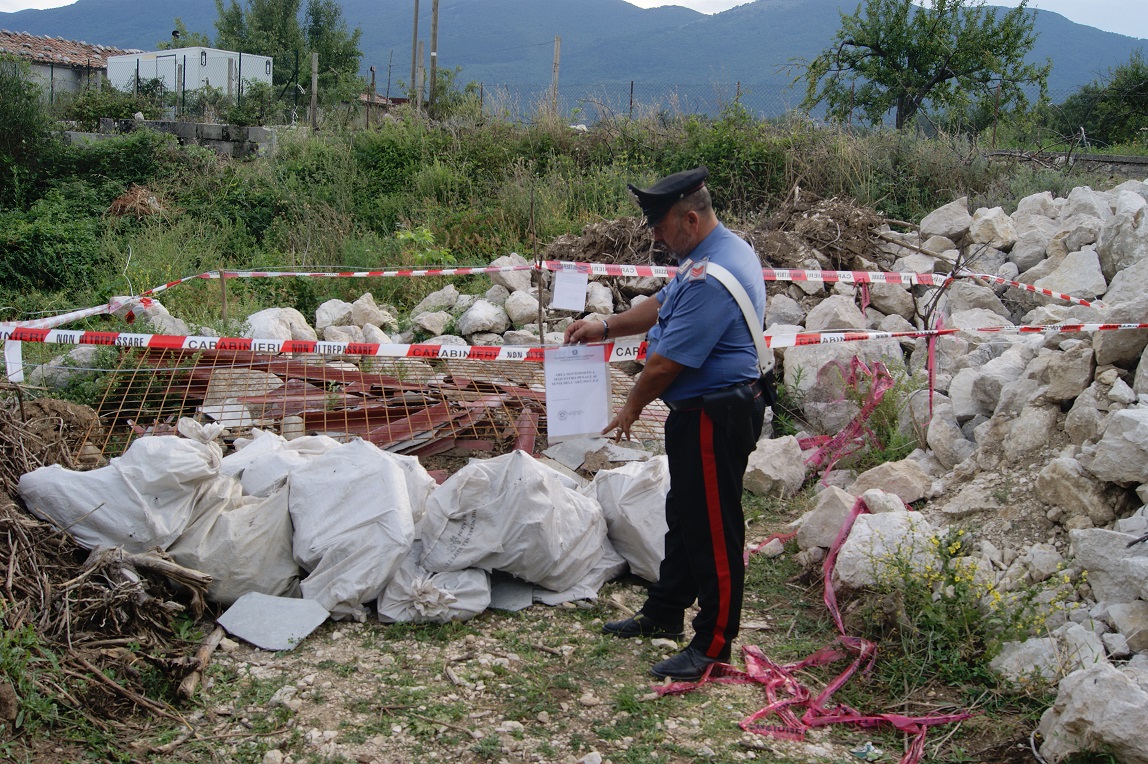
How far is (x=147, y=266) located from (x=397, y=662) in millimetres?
8231

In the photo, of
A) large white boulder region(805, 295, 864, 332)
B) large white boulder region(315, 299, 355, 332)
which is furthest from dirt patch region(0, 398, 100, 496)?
large white boulder region(805, 295, 864, 332)

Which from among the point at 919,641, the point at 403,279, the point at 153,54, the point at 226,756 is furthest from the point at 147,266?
the point at 153,54

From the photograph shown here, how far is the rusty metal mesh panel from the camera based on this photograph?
18.0 ft

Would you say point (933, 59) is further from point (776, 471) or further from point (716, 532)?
point (716, 532)

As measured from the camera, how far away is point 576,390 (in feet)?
12.6

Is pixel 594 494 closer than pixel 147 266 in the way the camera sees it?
Yes

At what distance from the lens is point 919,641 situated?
11.2ft

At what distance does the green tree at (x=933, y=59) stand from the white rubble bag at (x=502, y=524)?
60.5 feet

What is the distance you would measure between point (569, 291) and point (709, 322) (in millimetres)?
1936

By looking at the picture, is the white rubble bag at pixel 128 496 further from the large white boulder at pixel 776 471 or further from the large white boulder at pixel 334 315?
the large white boulder at pixel 334 315

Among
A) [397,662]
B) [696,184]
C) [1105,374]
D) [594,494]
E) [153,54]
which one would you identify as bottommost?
[397,662]

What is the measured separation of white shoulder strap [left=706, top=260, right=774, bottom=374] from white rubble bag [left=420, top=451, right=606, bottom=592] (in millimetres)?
1095

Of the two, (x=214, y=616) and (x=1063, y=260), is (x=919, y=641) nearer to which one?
(x=214, y=616)

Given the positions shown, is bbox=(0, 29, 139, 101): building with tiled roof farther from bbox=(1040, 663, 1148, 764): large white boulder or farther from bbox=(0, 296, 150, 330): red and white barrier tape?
bbox=(1040, 663, 1148, 764): large white boulder
